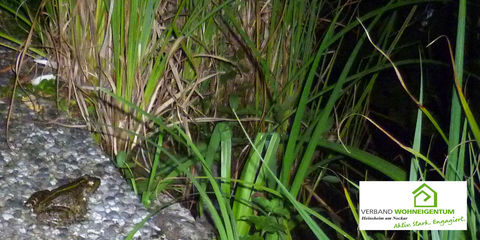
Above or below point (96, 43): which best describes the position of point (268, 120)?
below

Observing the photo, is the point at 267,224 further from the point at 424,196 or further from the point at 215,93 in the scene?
the point at 215,93

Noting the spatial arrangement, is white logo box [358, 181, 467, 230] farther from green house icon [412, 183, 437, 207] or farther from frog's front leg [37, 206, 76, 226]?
frog's front leg [37, 206, 76, 226]

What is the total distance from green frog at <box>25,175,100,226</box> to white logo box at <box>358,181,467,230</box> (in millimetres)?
678

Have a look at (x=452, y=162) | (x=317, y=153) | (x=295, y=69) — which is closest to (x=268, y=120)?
(x=295, y=69)

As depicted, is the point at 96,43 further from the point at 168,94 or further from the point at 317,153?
the point at 317,153

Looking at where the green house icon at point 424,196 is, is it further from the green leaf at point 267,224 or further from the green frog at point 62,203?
the green frog at point 62,203

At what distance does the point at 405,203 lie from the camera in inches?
58.4

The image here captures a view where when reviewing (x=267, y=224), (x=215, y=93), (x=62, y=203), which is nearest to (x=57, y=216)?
(x=62, y=203)

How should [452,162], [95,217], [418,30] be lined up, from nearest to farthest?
[452,162] → [95,217] → [418,30]

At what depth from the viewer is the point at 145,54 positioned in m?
1.86

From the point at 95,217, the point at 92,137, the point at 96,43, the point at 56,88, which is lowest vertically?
the point at 95,217

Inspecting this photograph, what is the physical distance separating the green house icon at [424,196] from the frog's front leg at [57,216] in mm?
799

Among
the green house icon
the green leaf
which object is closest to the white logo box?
the green house icon

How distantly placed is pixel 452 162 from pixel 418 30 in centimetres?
104
